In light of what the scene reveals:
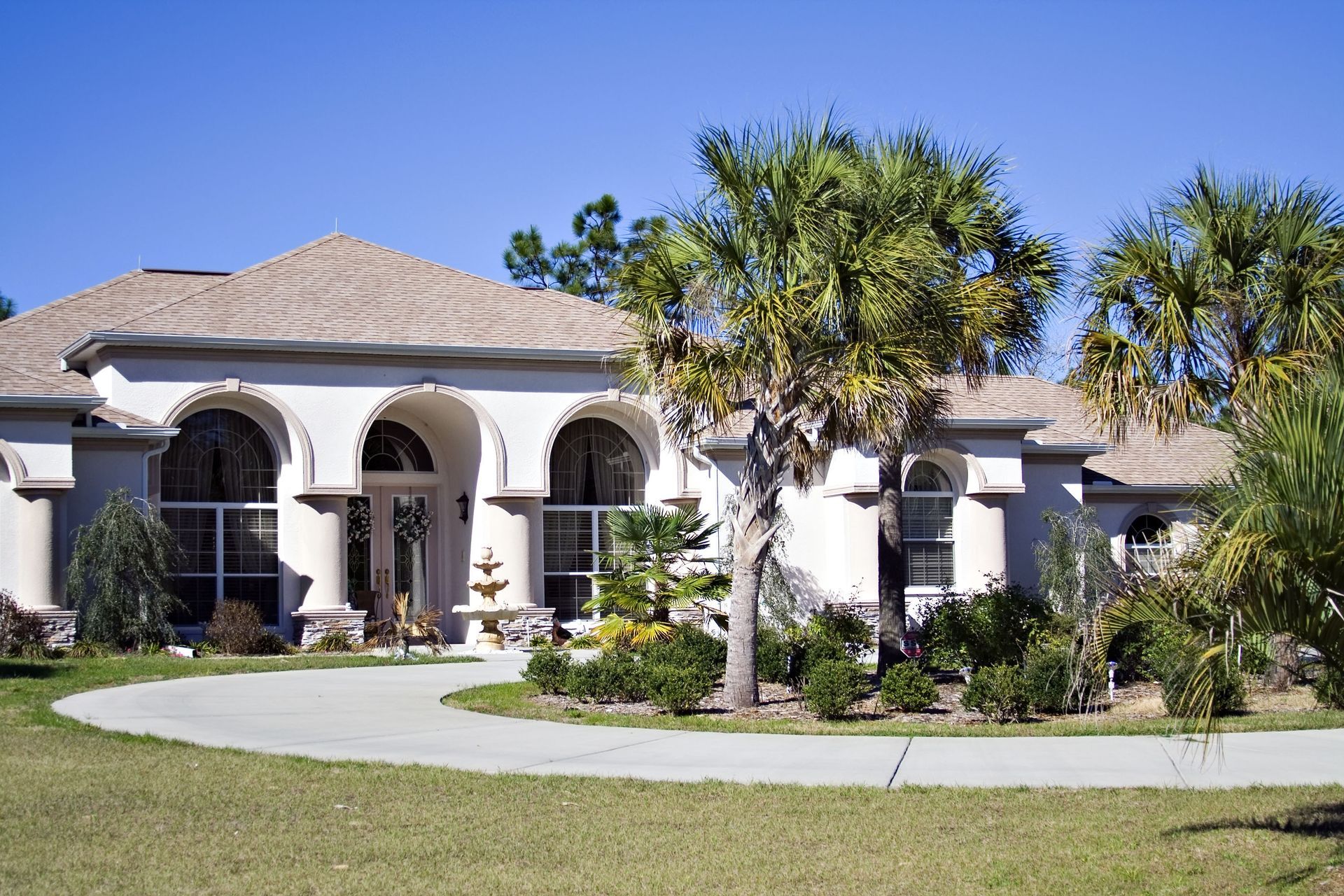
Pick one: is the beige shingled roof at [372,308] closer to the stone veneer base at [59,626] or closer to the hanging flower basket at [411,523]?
the hanging flower basket at [411,523]

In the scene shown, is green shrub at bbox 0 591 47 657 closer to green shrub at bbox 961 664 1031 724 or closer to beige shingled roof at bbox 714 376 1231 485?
beige shingled roof at bbox 714 376 1231 485

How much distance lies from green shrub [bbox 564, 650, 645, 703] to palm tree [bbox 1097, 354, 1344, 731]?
845cm

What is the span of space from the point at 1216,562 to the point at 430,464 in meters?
21.4

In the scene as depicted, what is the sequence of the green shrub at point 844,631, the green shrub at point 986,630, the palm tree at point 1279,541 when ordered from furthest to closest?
1. the green shrub at point 844,631
2. the green shrub at point 986,630
3. the palm tree at point 1279,541

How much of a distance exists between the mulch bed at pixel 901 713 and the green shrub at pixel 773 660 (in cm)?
25

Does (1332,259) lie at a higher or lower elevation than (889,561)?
higher

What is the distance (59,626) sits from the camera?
20359 mm

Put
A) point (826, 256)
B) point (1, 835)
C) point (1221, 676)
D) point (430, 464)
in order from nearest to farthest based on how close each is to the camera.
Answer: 1. point (1221, 676)
2. point (1, 835)
3. point (826, 256)
4. point (430, 464)

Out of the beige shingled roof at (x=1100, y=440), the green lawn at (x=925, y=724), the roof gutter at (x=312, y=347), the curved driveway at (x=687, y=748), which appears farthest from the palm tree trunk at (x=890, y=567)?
the beige shingled roof at (x=1100, y=440)

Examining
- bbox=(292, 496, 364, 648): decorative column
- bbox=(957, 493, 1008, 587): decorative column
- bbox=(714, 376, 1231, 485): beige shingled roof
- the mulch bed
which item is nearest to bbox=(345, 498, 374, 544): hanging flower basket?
bbox=(292, 496, 364, 648): decorative column

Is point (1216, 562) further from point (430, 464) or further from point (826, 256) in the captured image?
point (430, 464)

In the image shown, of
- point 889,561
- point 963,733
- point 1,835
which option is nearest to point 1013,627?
point 889,561

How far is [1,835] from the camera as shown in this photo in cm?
776

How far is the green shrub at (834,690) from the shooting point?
43.5 feet
